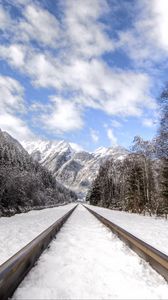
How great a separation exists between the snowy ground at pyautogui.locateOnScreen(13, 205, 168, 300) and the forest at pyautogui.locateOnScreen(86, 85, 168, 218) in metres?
16.2

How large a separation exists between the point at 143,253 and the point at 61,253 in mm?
1765

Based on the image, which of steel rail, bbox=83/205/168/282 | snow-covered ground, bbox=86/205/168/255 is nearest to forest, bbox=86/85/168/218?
snow-covered ground, bbox=86/205/168/255

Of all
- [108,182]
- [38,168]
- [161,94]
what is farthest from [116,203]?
[38,168]

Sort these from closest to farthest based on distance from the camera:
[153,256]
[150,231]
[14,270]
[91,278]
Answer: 1. [14,270]
2. [91,278]
3. [153,256]
4. [150,231]

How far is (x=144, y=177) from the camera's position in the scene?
125 feet

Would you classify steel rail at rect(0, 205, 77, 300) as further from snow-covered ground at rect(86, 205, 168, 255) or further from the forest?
the forest

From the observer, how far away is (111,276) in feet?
14.4

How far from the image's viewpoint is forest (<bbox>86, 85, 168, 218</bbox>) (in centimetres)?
2200

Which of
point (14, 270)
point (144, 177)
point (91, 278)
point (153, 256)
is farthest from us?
point (144, 177)

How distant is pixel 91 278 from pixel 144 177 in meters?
34.8

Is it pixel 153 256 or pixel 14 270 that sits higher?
pixel 153 256

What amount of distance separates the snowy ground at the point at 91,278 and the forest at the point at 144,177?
53.0 ft

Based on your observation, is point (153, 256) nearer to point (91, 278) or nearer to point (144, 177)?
point (91, 278)

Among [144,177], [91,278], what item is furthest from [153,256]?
[144,177]
